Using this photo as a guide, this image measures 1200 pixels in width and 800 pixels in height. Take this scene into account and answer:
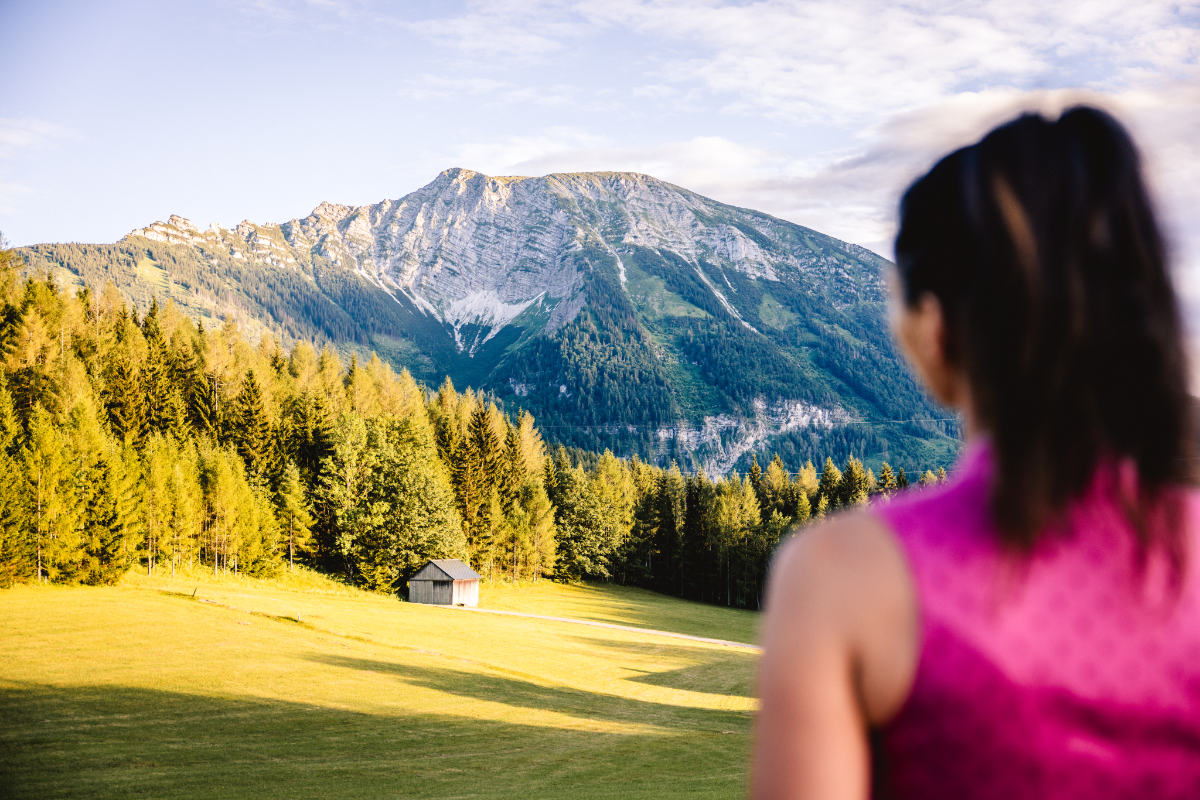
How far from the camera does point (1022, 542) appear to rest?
1.26 meters

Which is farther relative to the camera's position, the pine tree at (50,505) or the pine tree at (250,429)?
the pine tree at (250,429)

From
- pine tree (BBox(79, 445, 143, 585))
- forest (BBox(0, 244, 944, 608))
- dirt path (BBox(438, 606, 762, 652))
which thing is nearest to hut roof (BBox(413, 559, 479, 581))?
dirt path (BBox(438, 606, 762, 652))

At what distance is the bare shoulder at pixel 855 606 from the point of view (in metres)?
1.21

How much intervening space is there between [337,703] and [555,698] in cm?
1045

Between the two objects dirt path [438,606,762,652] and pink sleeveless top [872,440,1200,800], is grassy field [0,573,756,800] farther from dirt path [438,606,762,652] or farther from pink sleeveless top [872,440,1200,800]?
pink sleeveless top [872,440,1200,800]

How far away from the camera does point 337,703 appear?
3609 cm

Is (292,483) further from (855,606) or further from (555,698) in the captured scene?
(855,606)

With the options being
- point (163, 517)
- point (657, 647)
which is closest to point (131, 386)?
point (163, 517)

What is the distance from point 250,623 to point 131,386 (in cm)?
3407

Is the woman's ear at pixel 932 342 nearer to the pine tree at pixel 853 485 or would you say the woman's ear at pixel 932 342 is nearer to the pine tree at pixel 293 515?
the pine tree at pixel 293 515

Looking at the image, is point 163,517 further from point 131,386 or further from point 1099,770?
point 1099,770

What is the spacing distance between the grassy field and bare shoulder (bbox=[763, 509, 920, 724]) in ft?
81.3

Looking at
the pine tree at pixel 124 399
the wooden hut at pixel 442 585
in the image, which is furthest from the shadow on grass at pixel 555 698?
the pine tree at pixel 124 399

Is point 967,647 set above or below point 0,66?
below
